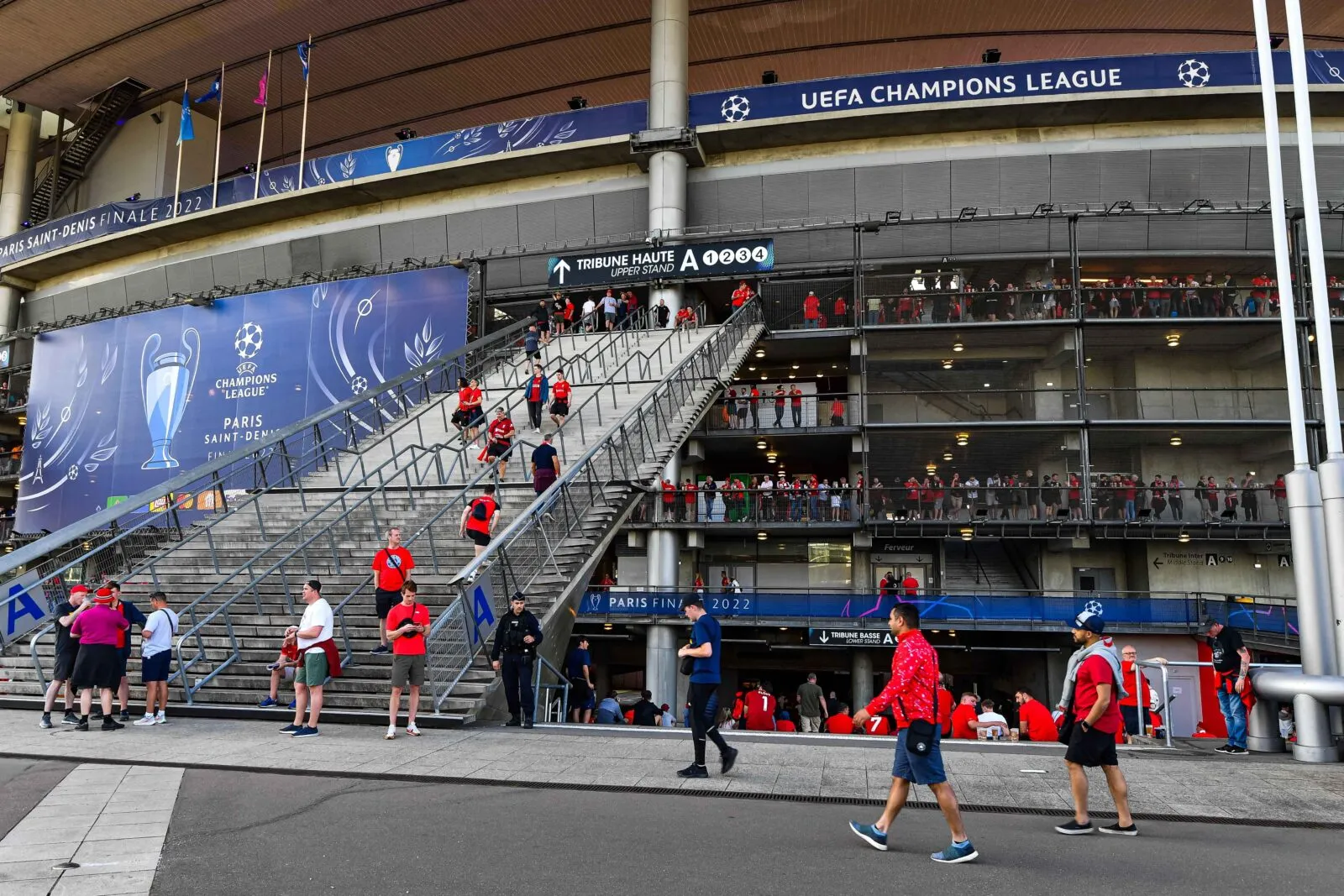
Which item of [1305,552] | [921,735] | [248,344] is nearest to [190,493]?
[248,344]

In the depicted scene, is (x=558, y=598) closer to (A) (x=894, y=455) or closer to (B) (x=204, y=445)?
(A) (x=894, y=455)

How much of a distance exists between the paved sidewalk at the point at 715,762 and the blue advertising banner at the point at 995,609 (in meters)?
14.3

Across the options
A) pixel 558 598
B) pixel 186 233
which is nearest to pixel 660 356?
pixel 558 598

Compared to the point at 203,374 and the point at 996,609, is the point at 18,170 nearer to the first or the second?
the point at 203,374

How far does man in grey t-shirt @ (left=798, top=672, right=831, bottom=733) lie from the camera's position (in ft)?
52.0

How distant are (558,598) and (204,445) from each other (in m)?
25.1

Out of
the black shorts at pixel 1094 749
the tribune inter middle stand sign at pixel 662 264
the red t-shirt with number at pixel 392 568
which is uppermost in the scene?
the tribune inter middle stand sign at pixel 662 264

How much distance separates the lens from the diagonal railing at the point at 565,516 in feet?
34.8

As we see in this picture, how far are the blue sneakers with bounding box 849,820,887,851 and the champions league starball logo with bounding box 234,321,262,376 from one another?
31175 mm

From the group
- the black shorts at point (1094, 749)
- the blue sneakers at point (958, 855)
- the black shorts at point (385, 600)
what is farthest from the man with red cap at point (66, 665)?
the black shorts at point (1094, 749)

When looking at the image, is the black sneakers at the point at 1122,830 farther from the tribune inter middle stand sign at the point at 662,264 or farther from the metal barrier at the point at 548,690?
the tribune inter middle stand sign at the point at 662,264

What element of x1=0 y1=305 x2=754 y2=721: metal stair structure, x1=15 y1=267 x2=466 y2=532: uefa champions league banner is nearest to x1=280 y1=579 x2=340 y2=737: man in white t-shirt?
x1=0 y1=305 x2=754 y2=721: metal stair structure

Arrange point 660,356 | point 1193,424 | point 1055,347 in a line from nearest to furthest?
point 660,356
point 1193,424
point 1055,347

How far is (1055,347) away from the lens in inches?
1117
